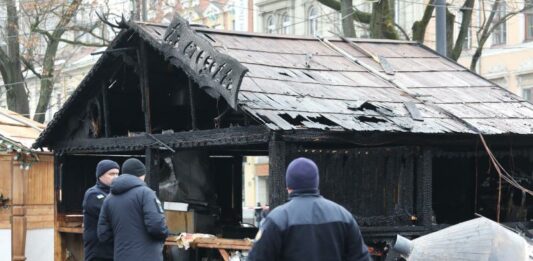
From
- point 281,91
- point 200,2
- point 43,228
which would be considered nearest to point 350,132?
point 281,91

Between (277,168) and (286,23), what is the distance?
35.0 m

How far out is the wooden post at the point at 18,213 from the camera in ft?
45.6

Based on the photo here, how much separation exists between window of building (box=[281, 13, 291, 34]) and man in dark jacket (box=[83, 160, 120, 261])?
3451 cm

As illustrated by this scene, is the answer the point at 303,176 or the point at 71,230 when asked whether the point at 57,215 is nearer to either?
the point at 71,230

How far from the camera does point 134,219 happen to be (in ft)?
28.9

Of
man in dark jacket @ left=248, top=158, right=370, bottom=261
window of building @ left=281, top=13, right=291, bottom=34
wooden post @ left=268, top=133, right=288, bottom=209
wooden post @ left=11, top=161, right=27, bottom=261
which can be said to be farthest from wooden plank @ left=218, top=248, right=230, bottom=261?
window of building @ left=281, top=13, right=291, bottom=34

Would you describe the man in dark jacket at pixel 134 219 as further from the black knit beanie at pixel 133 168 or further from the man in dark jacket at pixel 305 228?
the man in dark jacket at pixel 305 228

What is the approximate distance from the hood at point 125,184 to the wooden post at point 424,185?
3.64 m

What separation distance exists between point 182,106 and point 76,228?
223 cm

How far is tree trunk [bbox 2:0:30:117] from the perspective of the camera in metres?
27.9

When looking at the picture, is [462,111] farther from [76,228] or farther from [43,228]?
[43,228]

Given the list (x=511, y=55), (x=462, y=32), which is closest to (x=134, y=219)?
(x=462, y=32)

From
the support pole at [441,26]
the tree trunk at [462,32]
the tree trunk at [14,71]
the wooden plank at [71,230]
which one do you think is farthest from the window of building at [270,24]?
the wooden plank at [71,230]

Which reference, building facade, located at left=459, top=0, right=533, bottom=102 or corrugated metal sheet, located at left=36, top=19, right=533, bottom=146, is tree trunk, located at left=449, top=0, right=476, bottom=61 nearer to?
corrugated metal sheet, located at left=36, top=19, right=533, bottom=146
